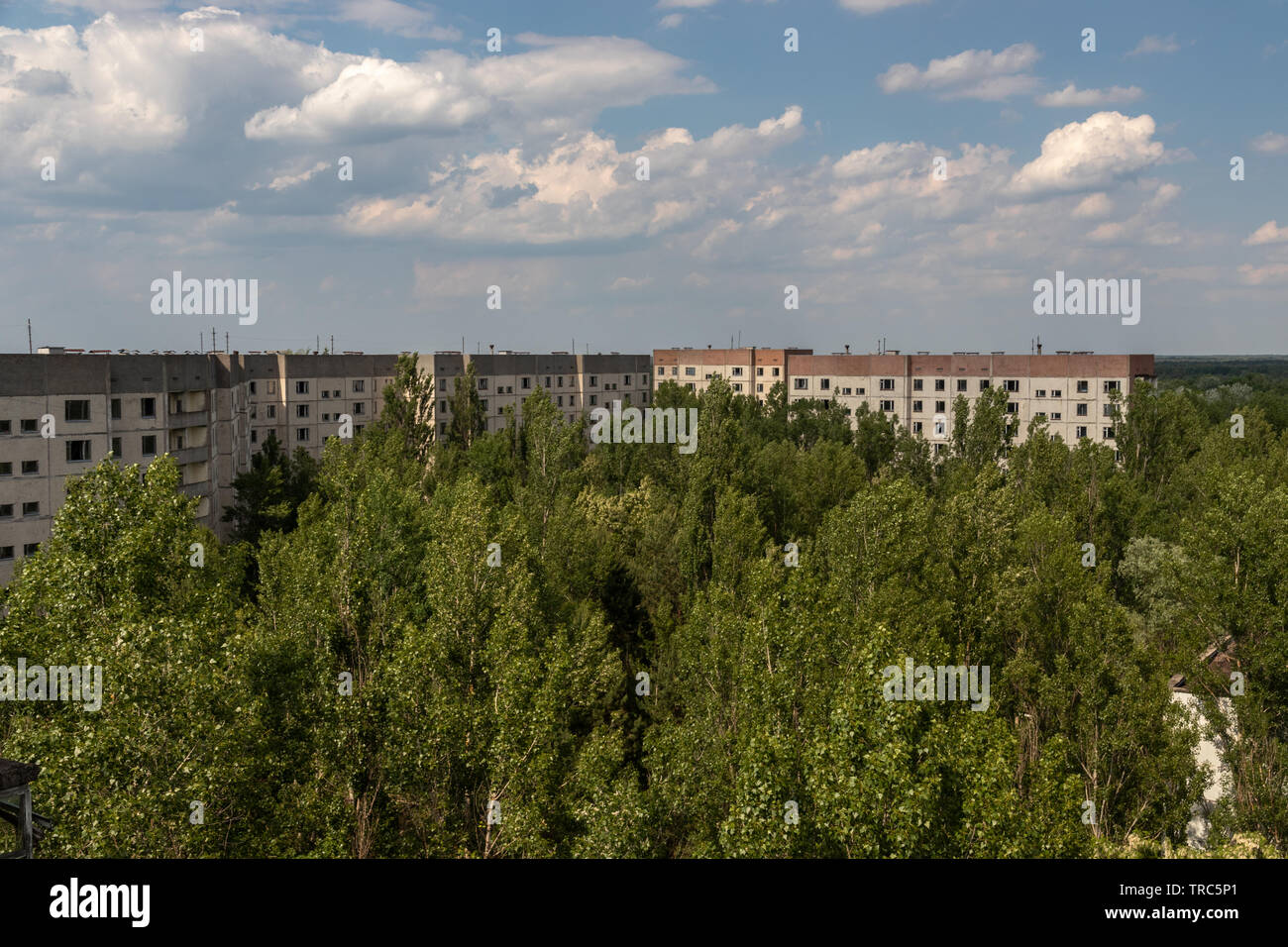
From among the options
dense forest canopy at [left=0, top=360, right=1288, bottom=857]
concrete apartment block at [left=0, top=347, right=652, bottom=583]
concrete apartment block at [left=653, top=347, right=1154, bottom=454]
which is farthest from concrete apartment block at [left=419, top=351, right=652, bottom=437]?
dense forest canopy at [left=0, top=360, right=1288, bottom=857]

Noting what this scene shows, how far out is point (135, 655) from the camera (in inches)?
565

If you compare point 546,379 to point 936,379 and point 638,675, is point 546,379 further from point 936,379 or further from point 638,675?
point 638,675

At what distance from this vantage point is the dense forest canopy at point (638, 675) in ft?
46.8

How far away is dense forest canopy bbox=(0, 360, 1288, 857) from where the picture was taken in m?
14.3

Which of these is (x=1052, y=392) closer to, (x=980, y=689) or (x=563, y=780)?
(x=980, y=689)

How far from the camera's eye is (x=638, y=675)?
32.8 metres

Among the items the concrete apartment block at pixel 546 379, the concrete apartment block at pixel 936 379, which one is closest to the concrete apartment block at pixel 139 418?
the concrete apartment block at pixel 546 379

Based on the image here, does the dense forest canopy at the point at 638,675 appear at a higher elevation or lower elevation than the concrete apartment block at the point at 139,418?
lower

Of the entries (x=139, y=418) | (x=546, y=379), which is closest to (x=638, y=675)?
(x=139, y=418)

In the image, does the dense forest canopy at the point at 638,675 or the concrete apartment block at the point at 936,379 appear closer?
the dense forest canopy at the point at 638,675

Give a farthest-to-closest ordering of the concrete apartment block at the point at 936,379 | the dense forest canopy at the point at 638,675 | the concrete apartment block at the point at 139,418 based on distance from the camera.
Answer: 1. the concrete apartment block at the point at 936,379
2. the concrete apartment block at the point at 139,418
3. the dense forest canopy at the point at 638,675

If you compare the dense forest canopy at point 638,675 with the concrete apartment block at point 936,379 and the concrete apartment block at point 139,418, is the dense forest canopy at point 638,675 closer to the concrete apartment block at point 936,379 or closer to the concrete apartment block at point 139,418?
the concrete apartment block at point 139,418

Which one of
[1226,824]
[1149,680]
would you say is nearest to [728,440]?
[1149,680]

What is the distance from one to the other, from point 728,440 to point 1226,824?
23.6 m
